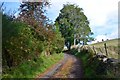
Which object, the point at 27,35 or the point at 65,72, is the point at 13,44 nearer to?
the point at 27,35

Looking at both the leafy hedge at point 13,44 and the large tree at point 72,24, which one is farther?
the large tree at point 72,24

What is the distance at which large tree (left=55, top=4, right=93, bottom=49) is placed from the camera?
84.6 meters

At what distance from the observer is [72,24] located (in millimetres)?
85312

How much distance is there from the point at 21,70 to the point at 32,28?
1077cm

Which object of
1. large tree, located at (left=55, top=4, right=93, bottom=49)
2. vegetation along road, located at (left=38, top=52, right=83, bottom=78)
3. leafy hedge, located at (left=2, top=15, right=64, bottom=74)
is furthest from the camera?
large tree, located at (left=55, top=4, right=93, bottom=49)

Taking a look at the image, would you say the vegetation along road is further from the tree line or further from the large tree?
the large tree

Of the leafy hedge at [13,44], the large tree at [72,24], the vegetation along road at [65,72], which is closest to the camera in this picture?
the leafy hedge at [13,44]

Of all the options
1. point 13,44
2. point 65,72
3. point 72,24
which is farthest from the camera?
point 72,24

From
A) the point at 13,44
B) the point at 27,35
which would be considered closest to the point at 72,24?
the point at 27,35

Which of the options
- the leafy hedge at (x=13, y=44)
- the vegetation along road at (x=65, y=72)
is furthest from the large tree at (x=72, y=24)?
the leafy hedge at (x=13, y=44)

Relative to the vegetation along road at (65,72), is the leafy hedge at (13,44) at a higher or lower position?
higher

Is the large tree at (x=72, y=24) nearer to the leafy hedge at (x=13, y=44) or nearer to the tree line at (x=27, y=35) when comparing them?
the tree line at (x=27, y=35)

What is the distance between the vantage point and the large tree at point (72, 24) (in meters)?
84.6

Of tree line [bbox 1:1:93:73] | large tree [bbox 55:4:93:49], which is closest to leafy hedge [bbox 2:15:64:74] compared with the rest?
tree line [bbox 1:1:93:73]
